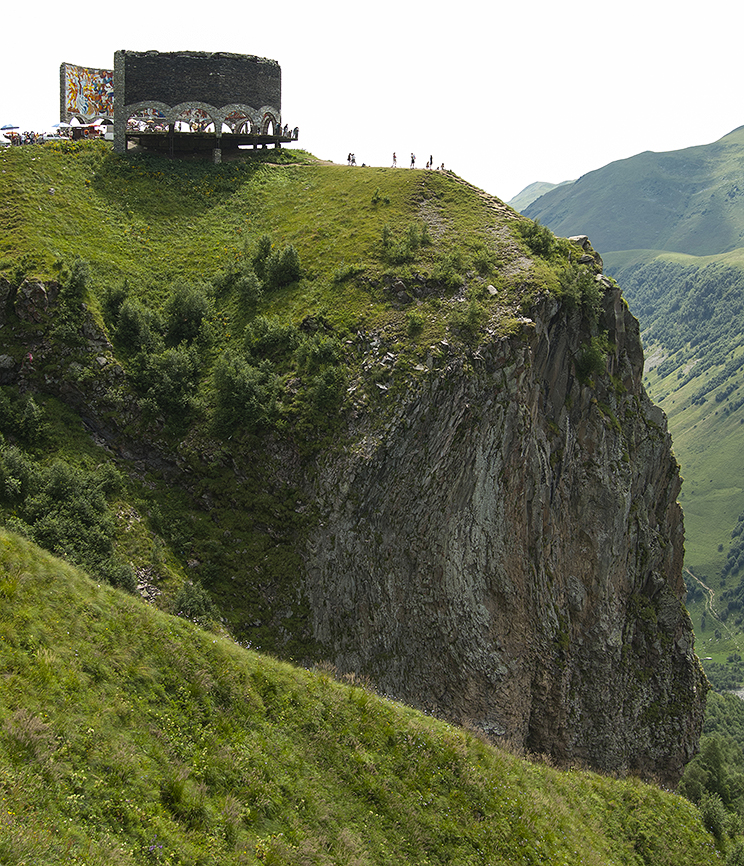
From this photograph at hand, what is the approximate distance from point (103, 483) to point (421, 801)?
2486 centimetres

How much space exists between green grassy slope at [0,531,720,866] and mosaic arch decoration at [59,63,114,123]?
60.9 metres

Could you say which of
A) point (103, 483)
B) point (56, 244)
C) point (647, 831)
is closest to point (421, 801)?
point (647, 831)

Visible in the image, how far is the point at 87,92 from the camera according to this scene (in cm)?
6775

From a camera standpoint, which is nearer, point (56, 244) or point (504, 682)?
point (504, 682)

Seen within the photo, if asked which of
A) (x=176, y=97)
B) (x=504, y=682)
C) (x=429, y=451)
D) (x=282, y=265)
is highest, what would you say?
(x=176, y=97)

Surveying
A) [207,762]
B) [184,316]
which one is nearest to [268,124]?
[184,316]

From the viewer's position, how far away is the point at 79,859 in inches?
547

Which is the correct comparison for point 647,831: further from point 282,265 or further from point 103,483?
point 282,265

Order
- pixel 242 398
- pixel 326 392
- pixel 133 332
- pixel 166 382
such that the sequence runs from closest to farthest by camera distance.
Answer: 1. pixel 326 392
2. pixel 242 398
3. pixel 166 382
4. pixel 133 332

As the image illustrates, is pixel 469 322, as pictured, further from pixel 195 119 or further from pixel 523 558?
pixel 195 119

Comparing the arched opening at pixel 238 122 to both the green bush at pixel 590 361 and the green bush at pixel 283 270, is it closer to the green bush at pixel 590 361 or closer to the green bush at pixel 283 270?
the green bush at pixel 283 270

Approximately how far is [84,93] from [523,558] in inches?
2593

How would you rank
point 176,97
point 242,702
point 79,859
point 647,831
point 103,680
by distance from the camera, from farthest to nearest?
A: point 176,97
point 647,831
point 242,702
point 103,680
point 79,859

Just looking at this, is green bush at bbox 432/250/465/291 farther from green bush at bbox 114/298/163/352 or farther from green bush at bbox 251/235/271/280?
green bush at bbox 114/298/163/352
